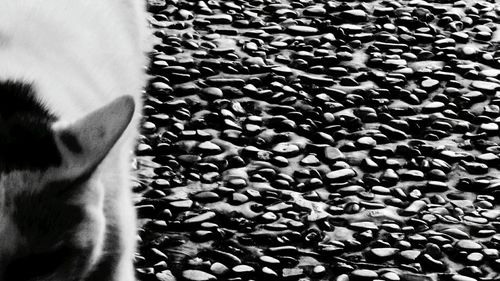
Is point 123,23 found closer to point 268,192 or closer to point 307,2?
point 268,192

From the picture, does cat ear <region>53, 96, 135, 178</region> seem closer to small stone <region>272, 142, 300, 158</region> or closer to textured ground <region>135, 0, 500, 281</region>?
textured ground <region>135, 0, 500, 281</region>

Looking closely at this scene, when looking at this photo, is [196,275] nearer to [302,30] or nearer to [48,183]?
[48,183]

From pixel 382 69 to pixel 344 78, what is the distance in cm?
33

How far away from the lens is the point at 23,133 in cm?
264

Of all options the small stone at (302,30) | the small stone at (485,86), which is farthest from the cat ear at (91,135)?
the small stone at (302,30)

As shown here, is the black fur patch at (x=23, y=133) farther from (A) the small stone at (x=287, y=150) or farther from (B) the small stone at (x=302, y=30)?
(B) the small stone at (x=302, y=30)

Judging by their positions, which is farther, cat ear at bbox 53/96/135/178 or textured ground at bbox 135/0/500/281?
textured ground at bbox 135/0/500/281

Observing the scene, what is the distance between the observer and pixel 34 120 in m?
2.68

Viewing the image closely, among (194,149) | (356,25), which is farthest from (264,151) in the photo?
(356,25)

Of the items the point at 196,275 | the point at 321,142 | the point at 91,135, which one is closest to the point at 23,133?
the point at 91,135

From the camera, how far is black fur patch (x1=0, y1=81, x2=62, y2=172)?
2600 millimetres

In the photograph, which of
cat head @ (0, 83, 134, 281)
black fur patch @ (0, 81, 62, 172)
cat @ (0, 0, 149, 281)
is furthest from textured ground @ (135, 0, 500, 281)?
black fur patch @ (0, 81, 62, 172)

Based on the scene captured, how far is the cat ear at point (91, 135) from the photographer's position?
248 cm

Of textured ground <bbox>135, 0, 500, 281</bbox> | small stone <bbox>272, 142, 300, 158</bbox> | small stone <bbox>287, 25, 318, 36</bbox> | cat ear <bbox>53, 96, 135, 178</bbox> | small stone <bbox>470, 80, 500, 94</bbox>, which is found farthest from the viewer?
small stone <bbox>287, 25, 318, 36</bbox>
